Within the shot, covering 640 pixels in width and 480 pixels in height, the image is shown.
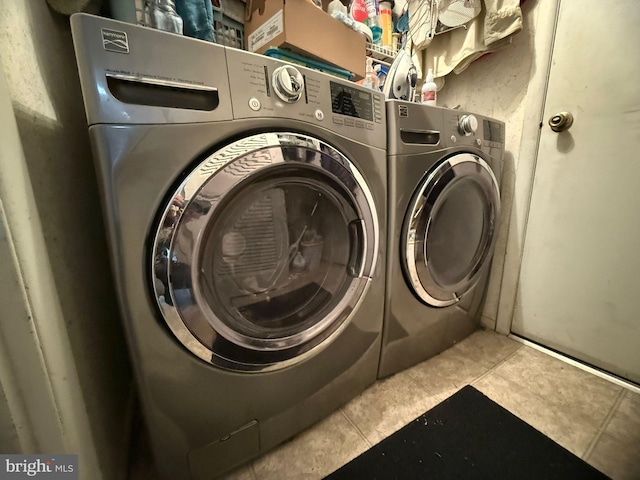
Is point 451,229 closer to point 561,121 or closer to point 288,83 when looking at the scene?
point 561,121

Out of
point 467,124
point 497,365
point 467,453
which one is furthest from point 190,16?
point 497,365

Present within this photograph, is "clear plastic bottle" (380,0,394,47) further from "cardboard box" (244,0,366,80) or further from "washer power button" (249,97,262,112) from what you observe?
"washer power button" (249,97,262,112)

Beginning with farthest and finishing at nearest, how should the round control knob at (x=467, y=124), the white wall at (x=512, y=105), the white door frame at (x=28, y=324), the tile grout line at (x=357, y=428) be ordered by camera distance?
1. the white wall at (x=512, y=105)
2. the round control knob at (x=467, y=124)
3. the tile grout line at (x=357, y=428)
4. the white door frame at (x=28, y=324)

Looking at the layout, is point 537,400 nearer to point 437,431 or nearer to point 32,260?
point 437,431

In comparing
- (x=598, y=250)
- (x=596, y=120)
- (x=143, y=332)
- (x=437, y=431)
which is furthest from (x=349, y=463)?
(x=596, y=120)

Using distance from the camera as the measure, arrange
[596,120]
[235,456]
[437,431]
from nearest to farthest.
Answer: [235,456] → [437,431] → [596,120]

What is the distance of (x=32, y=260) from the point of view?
1.17 feet

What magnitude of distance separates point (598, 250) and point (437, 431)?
0.83 m

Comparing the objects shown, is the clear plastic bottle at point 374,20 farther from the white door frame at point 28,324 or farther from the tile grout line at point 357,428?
the tile grout line at point 357,428

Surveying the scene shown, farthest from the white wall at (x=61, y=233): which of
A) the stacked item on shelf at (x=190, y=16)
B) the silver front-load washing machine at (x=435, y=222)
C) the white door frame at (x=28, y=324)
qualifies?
the silver front-load washing machine at (x=435, y=222)

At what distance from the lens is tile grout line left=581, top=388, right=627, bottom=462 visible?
25.9 inches

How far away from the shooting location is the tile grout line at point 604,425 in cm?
66

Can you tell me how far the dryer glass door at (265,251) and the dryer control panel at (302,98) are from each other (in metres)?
0.06

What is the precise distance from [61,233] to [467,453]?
1.04m
